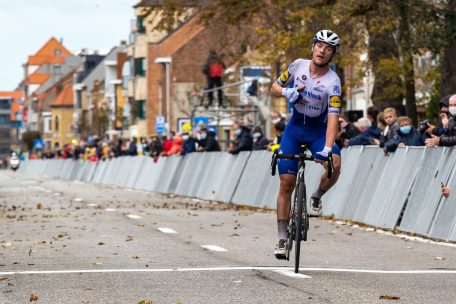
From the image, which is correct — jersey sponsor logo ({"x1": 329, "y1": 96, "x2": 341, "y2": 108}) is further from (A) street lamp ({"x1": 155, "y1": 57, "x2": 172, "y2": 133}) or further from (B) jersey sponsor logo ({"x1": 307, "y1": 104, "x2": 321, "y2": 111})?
(A) street lamp ({"x1": 155, "y1": 57, "x2": 172, "y2": 133})

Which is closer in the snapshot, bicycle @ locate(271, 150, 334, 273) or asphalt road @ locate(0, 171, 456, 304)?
asphalt road @ locate(0, 171, 456, 304)

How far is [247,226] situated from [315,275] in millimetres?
8940

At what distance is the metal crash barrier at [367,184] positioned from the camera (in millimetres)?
18375

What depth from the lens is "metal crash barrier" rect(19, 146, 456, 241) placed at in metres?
18.4

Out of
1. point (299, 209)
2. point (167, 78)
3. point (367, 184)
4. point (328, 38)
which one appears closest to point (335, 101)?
point (328, 38)

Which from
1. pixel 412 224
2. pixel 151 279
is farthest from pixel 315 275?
pixel 412 224

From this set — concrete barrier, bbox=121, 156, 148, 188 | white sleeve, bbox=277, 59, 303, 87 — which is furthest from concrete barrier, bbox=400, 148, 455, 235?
concrete barrier, bbox=121, 156, 148, 188

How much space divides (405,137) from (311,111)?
8.01 meters

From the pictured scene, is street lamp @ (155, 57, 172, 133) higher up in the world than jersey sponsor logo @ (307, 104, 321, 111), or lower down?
higher up

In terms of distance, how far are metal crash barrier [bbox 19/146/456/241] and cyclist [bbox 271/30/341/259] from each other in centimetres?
439

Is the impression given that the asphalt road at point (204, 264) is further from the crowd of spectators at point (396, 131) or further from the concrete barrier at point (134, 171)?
the concrete barrier at point (134, 171)

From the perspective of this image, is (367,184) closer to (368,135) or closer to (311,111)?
(368,135)

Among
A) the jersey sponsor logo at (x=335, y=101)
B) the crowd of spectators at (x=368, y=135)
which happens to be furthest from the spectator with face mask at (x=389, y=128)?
the jersey sponsor logo at (x=335, y=101)

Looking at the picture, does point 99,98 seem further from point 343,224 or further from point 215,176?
point 343,224
